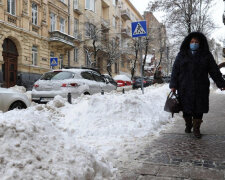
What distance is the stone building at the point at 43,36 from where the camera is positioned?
1977 cm

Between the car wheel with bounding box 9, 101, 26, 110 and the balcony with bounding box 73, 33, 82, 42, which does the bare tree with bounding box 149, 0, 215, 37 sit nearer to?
the balcony with bounding box 73, 33, 82, 42

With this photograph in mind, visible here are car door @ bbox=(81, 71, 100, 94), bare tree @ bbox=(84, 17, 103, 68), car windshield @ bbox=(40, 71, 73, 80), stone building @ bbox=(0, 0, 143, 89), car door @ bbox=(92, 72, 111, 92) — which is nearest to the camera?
car windshield @ bbox=(40, 71, 73, 80)

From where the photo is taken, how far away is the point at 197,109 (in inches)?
170

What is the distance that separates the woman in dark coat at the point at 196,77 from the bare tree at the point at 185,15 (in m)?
18.6

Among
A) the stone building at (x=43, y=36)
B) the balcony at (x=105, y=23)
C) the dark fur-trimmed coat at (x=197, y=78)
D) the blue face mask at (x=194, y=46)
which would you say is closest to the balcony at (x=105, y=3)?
the stone building at (x=43, y=36)

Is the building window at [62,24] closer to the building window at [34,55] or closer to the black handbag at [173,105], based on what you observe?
the building window at [34,55]

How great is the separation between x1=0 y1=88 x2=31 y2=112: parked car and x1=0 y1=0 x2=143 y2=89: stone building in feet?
22.5

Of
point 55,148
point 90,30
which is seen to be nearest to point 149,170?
point 55,148

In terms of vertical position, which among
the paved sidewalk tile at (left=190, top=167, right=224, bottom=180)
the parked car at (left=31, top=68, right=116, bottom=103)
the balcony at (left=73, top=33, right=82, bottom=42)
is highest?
the balcony at (left=73, top=33, right=82, bottom=42)

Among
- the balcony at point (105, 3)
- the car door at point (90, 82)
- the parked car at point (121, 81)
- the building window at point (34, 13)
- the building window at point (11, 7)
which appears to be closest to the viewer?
the car door at point (90, 82)

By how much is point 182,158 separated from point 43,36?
22.2 m

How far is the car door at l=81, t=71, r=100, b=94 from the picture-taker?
911cm

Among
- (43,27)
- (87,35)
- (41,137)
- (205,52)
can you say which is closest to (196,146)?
(205,52)

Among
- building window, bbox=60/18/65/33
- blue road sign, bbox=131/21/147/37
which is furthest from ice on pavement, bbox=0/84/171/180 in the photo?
building window, bbox=60/18/65/33
